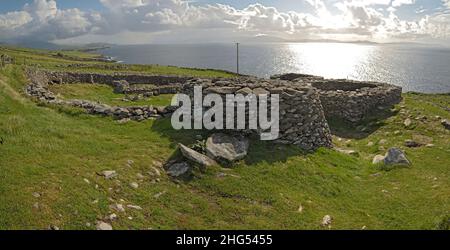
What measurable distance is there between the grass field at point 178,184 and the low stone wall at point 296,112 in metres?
0.86

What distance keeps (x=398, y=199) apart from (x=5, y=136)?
1591 cm

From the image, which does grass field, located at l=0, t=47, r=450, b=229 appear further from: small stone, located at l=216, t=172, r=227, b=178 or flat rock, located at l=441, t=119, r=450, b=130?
flat rock, located at l=441, t=119, r=450, b=130

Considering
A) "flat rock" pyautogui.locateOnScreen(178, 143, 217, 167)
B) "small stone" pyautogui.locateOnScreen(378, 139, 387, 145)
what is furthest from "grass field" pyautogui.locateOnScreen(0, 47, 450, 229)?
"small stone" pyautogui.locateOnScreen(378, 139, 387, 145)

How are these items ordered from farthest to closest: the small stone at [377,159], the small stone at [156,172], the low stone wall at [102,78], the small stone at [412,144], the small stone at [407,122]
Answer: the low stone wall at [102,78], the small stone at [407,122], the small stone at [412,144], the small stone at [377,159], the small stone at [156,172]

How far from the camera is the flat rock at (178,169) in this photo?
1352cm

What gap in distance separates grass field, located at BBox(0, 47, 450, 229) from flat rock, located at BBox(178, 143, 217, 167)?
1.53ft

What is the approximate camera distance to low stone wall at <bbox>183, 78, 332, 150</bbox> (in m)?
17.7

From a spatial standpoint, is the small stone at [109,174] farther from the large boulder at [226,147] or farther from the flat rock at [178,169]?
the large boulder at [226,147]

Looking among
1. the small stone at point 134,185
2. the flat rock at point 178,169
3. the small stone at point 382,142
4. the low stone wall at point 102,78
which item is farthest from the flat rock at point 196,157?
the low stone wall at point 102,78

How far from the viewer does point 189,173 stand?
1353 centimetres

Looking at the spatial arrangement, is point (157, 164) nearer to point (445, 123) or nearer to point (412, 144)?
point (412, 144)
